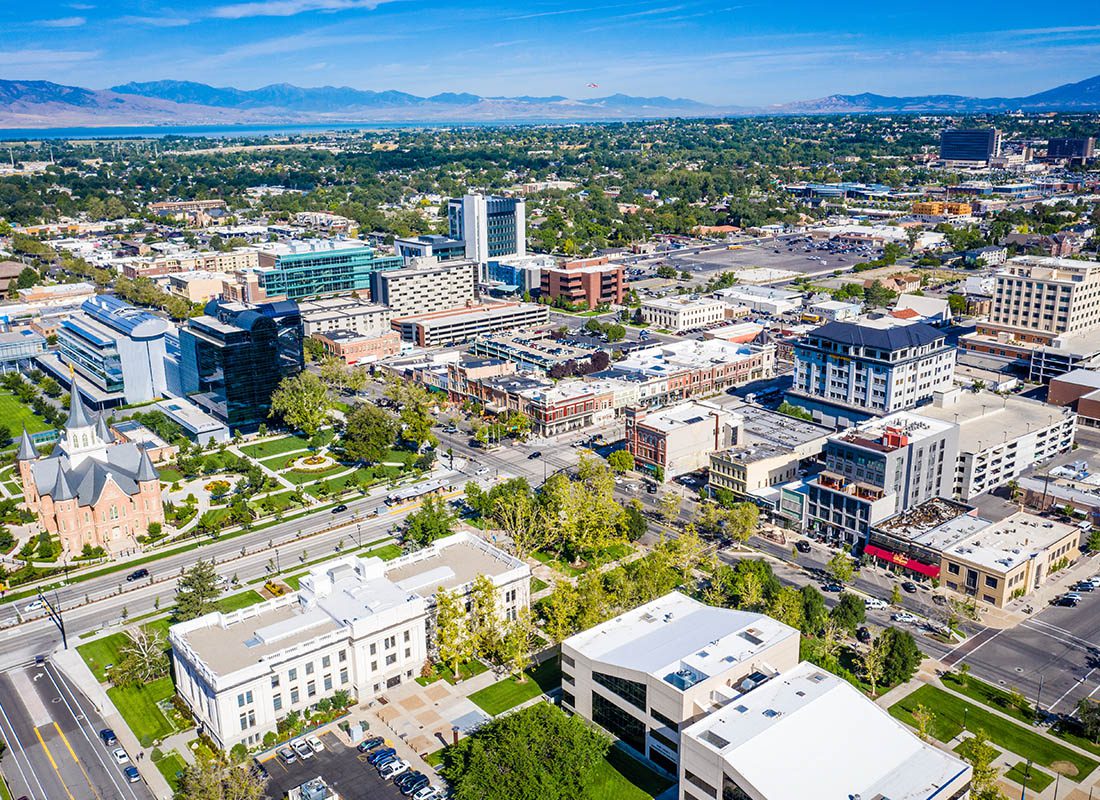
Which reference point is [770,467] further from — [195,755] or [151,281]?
[151,281]

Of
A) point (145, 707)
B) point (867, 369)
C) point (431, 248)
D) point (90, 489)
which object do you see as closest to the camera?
point (145, 707)

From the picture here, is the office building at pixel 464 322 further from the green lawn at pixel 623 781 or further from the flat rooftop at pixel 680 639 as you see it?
the green lawn at pixel 623 781

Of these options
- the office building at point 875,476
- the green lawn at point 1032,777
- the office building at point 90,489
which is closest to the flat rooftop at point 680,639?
the green lawn at point 1032,777

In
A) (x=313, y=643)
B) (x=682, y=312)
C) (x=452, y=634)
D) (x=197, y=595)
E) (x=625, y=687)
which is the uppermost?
(x=682, y=312)

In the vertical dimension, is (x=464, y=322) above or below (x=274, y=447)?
above

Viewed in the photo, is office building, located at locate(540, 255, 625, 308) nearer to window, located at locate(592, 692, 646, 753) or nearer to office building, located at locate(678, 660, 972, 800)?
window, located at locate(592, 692, 646, 753)

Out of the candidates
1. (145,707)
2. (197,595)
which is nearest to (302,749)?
(145,707)

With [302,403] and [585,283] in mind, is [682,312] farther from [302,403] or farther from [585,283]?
[302,403]

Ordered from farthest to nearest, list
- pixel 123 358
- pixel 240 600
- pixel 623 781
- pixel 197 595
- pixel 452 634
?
1. pixel 123 358
2. pixel 240 600
3. pixel 197 595
4. pixel 452 634
5. pixel 623 781
